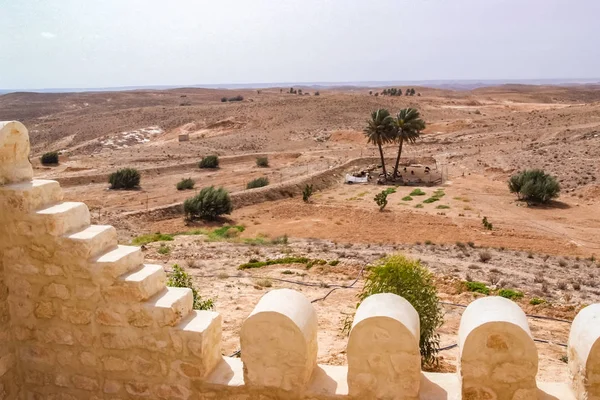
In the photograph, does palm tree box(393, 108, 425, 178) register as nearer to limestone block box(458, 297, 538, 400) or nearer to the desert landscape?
the desert landscape

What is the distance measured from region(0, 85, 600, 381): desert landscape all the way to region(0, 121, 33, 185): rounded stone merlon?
3968mm

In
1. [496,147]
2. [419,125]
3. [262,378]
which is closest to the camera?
[262,378]

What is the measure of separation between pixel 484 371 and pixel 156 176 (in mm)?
36754

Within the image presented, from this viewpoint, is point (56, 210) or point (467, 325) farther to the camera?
point (56, 210)

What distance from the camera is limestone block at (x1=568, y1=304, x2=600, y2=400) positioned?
359 centimetres

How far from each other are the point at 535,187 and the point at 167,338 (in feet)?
90.2

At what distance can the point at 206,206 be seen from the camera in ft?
84.8

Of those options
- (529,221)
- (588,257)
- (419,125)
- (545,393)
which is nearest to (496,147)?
(419,125)

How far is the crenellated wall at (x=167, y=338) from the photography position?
377 cm

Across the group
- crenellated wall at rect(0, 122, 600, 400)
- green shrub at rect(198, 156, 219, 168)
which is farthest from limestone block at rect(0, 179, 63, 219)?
green shrub at rect(198, 156, 219, 168)

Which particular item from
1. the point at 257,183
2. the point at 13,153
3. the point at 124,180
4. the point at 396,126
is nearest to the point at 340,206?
the point at 257,183

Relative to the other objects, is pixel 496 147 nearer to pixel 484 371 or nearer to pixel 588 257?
pixel 588 257

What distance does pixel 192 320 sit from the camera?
4.45 m

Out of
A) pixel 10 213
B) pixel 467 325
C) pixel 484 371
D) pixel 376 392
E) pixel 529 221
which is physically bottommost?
pixel 529 221
